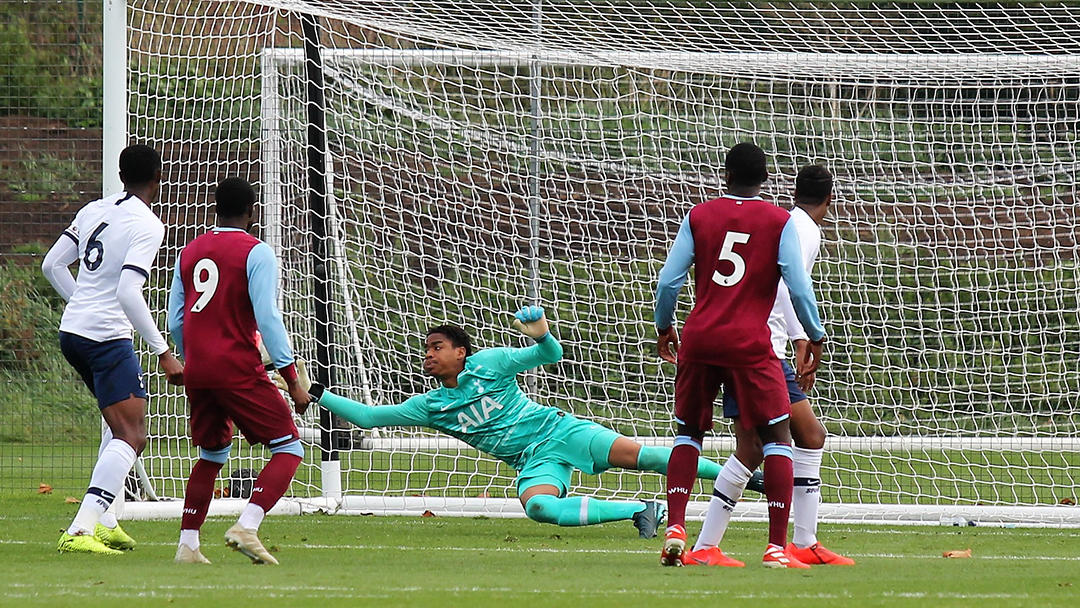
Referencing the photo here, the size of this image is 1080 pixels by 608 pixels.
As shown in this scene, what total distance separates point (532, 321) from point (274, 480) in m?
1.45

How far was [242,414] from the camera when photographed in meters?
6.07

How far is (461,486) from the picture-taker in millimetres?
10125

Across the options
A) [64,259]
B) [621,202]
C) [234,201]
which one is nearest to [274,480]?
[234,201]

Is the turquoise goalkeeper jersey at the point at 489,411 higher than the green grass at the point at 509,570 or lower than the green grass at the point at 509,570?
higher

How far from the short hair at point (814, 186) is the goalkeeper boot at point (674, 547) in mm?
1611

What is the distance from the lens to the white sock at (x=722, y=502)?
6.10 m

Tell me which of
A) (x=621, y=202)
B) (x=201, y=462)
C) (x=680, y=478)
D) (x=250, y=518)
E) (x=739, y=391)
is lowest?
(x=250, y=518)

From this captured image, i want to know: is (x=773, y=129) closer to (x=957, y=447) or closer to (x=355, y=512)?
(x=957, y=447)

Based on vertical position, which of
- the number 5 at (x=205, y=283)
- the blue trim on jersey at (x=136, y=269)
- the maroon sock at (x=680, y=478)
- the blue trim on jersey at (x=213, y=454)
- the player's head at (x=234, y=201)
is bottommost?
the maroon sock at (x=680, y=478)

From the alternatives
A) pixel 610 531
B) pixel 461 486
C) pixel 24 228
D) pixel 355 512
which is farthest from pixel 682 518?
pixel 24 228

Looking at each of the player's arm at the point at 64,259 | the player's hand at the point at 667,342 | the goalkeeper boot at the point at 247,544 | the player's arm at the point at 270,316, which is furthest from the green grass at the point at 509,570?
the player's arm at the point at 64,259

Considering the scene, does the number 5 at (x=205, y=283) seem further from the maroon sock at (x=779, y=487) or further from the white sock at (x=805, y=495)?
the white sock at (x=805, y=495)

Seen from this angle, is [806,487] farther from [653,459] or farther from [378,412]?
[378,412]

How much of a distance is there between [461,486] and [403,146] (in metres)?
2.46
